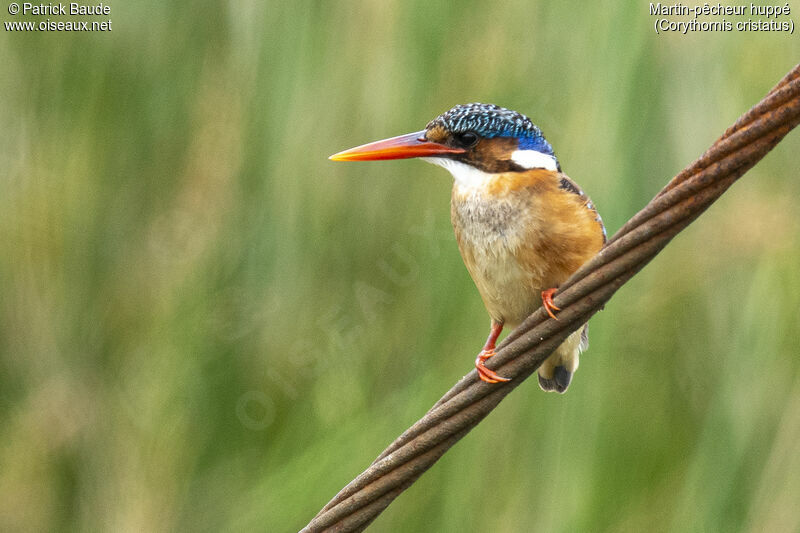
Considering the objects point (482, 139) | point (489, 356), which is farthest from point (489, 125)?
point (489, 356)

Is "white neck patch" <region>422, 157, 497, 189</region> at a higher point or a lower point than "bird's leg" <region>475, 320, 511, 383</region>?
higher

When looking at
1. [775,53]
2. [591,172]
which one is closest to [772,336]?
[591,172]

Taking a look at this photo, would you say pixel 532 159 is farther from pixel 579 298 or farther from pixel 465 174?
pixel 579 298

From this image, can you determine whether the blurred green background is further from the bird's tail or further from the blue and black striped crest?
the blue and black striped crest

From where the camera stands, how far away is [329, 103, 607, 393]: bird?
164 centimetres

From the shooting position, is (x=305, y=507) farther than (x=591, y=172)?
Yes

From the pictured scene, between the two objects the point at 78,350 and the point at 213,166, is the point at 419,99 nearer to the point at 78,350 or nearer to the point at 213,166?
the point at 213,166

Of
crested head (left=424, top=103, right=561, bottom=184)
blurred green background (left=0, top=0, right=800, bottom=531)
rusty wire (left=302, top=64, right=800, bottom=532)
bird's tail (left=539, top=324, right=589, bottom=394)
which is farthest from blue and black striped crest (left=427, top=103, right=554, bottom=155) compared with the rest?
rusty wire (left=302, top=64, right=800, bottom=532)

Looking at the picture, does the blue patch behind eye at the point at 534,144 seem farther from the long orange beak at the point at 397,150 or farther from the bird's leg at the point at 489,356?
the bird's leg at the point at 489,356

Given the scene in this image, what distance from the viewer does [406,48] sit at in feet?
7.17

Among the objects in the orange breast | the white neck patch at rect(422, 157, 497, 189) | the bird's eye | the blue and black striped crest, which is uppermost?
the blue and black striped crest

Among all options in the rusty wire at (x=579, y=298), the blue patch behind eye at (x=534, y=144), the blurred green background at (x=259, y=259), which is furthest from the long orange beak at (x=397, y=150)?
the rusty wire at (x=579, y=298)

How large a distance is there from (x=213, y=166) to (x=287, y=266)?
287 millimetres

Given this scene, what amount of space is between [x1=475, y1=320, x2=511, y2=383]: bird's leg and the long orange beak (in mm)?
365
